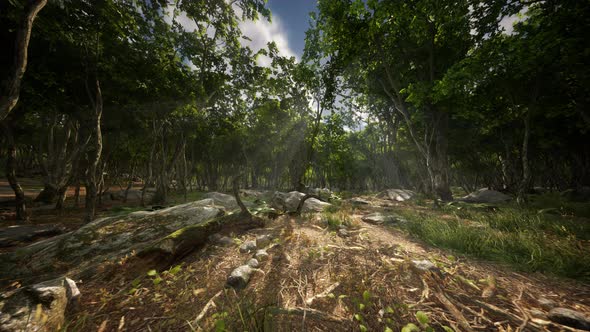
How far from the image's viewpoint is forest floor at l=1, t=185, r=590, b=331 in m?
1.74

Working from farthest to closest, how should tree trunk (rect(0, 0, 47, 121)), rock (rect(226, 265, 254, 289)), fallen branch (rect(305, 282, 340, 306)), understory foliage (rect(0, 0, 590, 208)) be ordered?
understory foliage (rect(0, 0, 590, 208))
tree trunk (rect(0, 0, 47, 121))
rock (rect(226, 265, 254, 289))
fallen branch (rect(305, 282, 340, 306))

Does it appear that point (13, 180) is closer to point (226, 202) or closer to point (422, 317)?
point (226, 202)

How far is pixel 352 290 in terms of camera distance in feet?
7.29

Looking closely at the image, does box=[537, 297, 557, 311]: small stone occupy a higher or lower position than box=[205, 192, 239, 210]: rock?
higher

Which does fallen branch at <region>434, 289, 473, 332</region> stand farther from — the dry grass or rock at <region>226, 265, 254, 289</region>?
rock at <region>226, 265, 254, 289</region>

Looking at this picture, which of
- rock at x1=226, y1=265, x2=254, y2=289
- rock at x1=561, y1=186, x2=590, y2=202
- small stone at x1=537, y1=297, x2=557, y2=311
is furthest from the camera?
rock at x1=561, y1=186, x2=590, y2=202

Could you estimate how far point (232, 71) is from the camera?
13.2m

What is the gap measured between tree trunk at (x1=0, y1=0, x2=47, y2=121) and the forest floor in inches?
213

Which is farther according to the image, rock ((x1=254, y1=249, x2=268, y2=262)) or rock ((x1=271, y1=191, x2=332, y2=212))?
rock ((x1=271, y1=191, x2=332, y2=212))

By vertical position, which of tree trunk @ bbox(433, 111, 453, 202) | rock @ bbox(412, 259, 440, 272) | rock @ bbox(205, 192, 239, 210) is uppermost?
tree trunk @ bbox(433, 111, 453, 202)

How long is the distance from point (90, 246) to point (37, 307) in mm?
2070

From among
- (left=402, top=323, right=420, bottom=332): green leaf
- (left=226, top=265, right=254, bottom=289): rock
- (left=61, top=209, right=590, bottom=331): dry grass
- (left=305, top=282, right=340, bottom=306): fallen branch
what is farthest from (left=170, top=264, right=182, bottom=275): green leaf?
(left=402, top=323, right=420, bottom=332): green leaf

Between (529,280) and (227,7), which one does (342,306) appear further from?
(227,7)

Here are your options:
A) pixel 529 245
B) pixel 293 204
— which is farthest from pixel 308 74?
pixel 529 245
